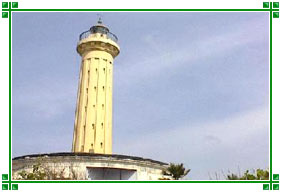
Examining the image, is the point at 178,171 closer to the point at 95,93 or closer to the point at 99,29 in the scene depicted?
the point at 95,93

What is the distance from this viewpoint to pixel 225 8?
33.2 feet

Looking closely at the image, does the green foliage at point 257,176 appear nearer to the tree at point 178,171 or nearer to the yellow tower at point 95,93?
the tree at point 178,171

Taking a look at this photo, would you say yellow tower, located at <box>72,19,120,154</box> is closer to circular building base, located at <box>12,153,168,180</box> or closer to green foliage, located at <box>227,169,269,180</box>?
circular building base, located at <box>12,153,168,180</box>

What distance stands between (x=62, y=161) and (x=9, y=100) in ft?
38.1

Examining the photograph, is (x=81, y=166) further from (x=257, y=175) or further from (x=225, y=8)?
(x=225, y=8)

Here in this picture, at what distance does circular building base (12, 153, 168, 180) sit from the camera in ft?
63.9

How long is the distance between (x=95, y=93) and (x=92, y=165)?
7268 mm

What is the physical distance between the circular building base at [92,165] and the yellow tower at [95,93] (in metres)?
4.09

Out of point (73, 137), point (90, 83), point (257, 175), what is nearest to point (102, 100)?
point (90, 83)

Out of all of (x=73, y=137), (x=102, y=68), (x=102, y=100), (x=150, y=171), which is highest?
(x=102, y=68)

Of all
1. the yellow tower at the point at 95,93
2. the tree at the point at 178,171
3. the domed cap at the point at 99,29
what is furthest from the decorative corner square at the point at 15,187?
the domed cap at the point at 99,29

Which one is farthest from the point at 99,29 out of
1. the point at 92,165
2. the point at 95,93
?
the point at 92,165

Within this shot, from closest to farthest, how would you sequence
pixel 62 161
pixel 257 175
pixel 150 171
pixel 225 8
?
pixel 225 8, pixel 257 175, pixel 62 161, pixel 150 171

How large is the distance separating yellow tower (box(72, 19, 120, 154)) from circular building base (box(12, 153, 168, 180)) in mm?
4086
